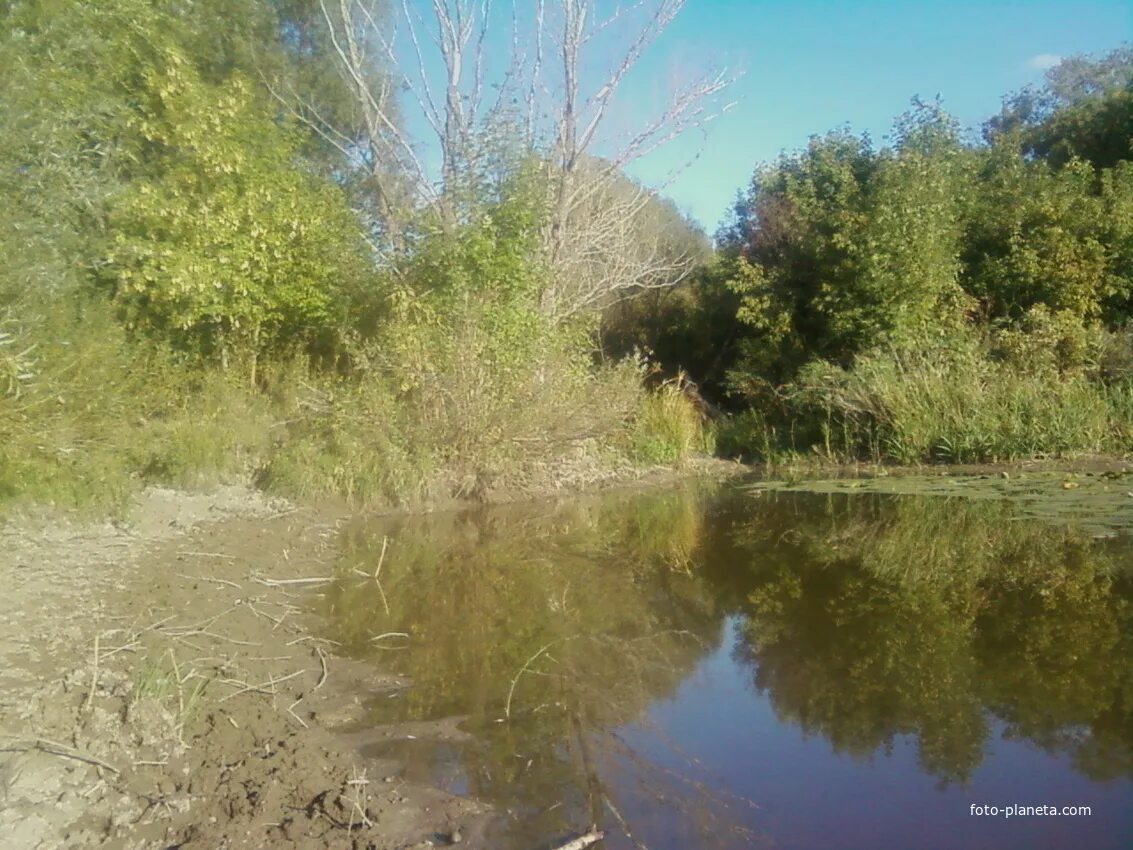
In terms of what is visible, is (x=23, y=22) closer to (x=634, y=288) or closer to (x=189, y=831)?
(x=189, y=831)

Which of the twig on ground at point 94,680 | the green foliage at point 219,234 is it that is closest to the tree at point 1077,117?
the green foliage at point 219,234

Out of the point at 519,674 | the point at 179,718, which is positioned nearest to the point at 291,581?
the point at 519,674

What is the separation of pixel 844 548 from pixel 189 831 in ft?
22.2

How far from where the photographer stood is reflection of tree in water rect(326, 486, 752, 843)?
454 centimetres

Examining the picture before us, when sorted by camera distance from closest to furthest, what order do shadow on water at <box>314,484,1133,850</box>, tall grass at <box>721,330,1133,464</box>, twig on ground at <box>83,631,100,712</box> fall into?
shadow on water at <box>314,484,1133,850</box>
twig on ground at <box>83,631,100,712</box>
tall grass at <box>721,330,1133,464</box>

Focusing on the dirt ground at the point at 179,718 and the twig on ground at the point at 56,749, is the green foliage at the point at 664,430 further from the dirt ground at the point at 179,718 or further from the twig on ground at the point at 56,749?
the twig on ground at the point at 56,749

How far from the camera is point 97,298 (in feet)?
36.7

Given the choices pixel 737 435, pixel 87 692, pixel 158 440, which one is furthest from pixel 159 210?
pixel 737 435

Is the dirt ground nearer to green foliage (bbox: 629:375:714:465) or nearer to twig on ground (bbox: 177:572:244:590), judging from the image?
twig on ground (bbox: 177:572:244:590)

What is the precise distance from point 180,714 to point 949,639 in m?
4.63

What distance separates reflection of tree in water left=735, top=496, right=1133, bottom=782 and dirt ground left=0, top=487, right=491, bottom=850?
7.25 feet

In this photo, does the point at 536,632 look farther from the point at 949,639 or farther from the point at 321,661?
the point at 949,639

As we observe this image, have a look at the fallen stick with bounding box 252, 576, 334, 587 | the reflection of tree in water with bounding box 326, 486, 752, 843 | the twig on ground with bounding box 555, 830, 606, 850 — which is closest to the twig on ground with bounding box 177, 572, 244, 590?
the fallen stick with bounding box 252, 576, 334, 587

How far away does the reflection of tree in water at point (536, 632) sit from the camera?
4535 millimetres
